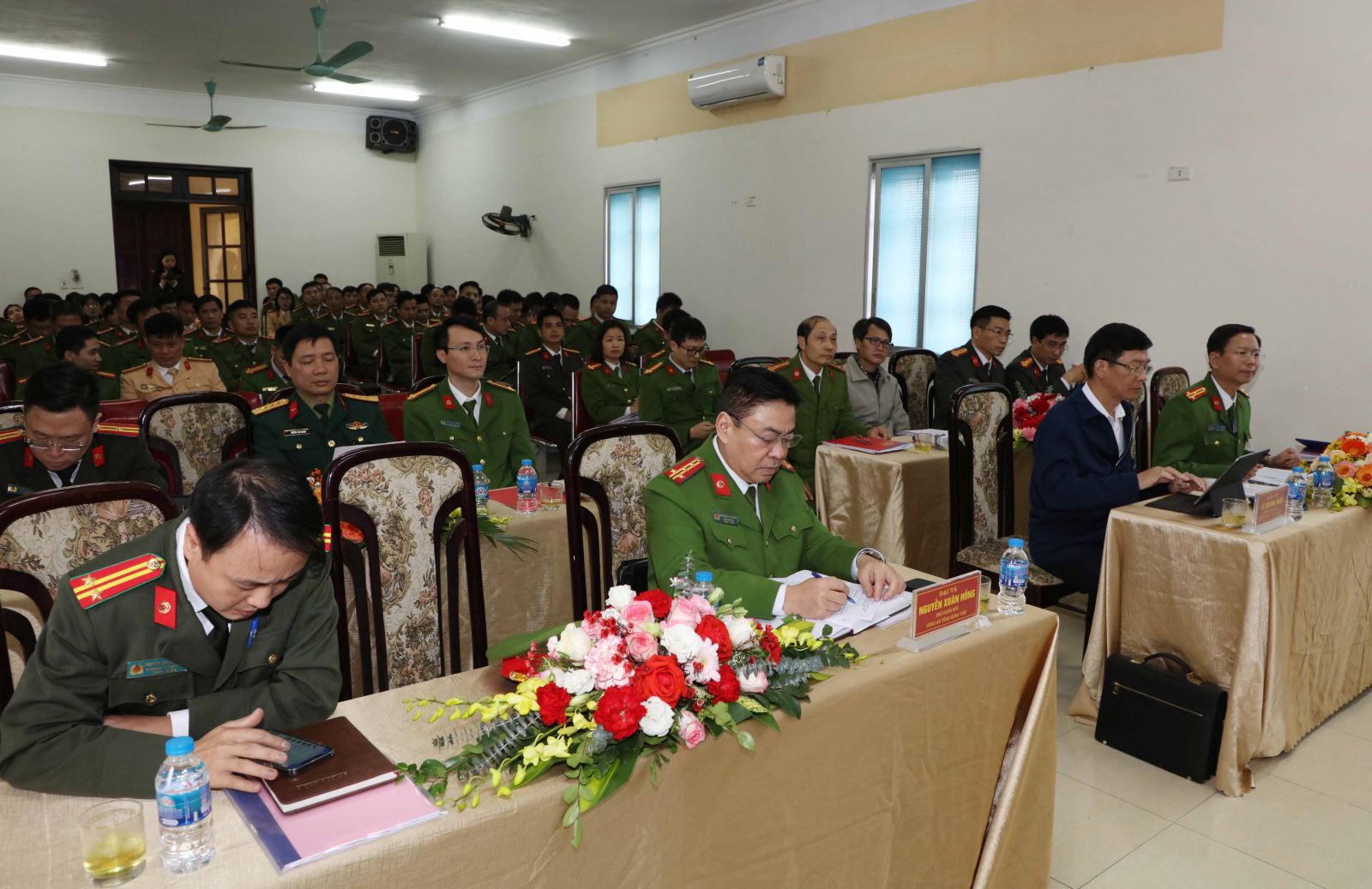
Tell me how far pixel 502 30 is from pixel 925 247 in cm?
421

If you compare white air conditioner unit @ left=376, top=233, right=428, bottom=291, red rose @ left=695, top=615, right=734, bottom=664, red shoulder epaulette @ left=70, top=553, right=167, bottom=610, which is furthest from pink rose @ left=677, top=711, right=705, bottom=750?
white air conditioner unit @ left=376, top=233, right=428, bottom=291

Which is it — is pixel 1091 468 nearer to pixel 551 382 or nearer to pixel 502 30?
pixel 551 382

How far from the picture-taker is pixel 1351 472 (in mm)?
3041

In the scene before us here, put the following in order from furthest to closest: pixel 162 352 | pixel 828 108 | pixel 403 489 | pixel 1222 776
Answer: pixel 828 108, pixel 162 352, pixel 1222 776, pixel 403 489

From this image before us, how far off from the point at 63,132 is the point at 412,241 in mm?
3968

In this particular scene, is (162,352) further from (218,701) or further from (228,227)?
(228,227)

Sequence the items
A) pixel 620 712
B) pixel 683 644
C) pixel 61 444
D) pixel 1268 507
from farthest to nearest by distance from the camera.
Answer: pixel 1268 507, pixel 61 444, pixel 683 644, pixel 620 712

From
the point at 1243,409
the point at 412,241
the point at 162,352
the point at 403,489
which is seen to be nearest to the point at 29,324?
the point at 162,352

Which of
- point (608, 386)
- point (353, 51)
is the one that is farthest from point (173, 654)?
point (353, 51)

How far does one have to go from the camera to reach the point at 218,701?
4.72ft

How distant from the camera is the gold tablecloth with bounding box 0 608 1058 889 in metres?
1.20

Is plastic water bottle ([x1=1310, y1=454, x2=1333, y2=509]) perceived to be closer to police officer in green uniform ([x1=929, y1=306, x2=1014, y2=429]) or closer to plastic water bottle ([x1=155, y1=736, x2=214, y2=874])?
police officer in green uniform ([x1=929, y1=306, x2=1014, y2=429])

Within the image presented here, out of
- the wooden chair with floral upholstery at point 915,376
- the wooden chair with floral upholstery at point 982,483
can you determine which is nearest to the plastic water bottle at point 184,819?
the wooden chair with floral upholstery at point 982,483

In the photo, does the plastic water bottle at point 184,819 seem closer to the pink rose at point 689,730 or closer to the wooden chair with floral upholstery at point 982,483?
the pink rose at point 689,730
